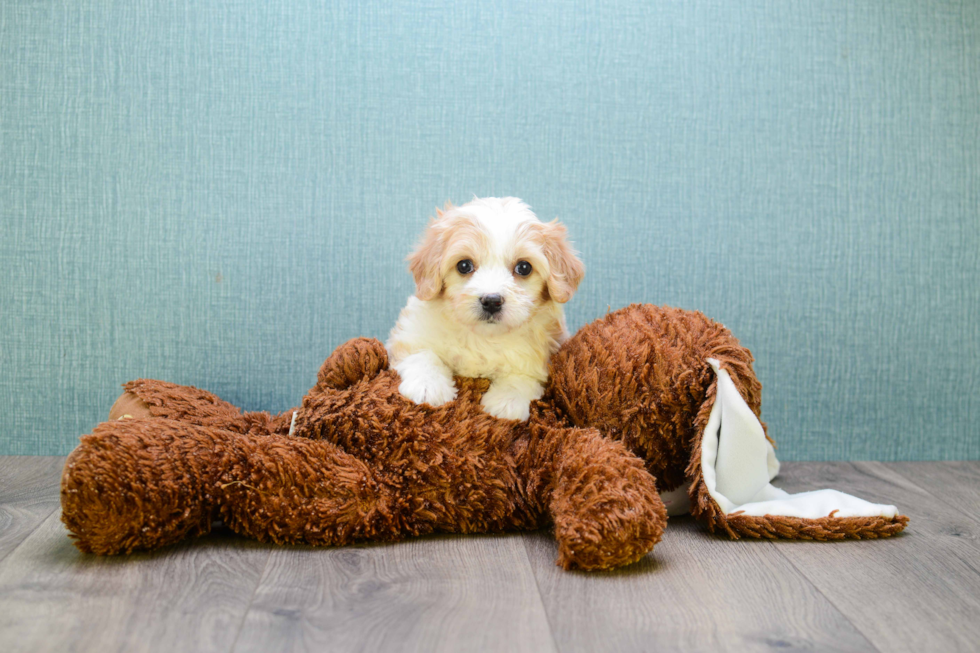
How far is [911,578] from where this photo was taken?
4.28 feet

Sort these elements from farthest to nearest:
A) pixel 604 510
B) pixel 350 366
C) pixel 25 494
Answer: pixel 25 494
pixel 350 366
pixel 604 510

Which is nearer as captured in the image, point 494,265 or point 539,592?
point 539,592

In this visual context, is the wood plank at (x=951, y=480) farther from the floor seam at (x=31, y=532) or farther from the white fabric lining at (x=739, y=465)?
the floor seam at (x=31, y=532)

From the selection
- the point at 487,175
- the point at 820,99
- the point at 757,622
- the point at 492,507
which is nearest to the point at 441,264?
the point at 492,507

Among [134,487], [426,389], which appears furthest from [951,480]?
[134,487]

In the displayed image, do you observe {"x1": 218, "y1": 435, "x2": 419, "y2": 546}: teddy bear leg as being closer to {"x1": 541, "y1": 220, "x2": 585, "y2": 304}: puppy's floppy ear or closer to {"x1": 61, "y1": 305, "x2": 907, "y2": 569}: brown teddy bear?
{"x1": 61, "y1": 305, "x2": 907, "y2": 569}: brown teddy bear

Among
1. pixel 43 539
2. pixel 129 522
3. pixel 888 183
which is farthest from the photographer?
pixel 888 183

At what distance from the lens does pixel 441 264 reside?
1.46 metres

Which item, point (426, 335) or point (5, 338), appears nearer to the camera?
point (426, 335)

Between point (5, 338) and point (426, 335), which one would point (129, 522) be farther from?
point (5, 338)

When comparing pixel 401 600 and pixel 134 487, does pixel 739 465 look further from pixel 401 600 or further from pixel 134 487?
pixel 134 487

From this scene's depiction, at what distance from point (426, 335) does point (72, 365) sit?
1.08m

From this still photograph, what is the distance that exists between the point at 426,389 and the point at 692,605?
0.60 m

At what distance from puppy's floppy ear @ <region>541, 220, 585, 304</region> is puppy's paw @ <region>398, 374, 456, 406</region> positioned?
0.27 metres
